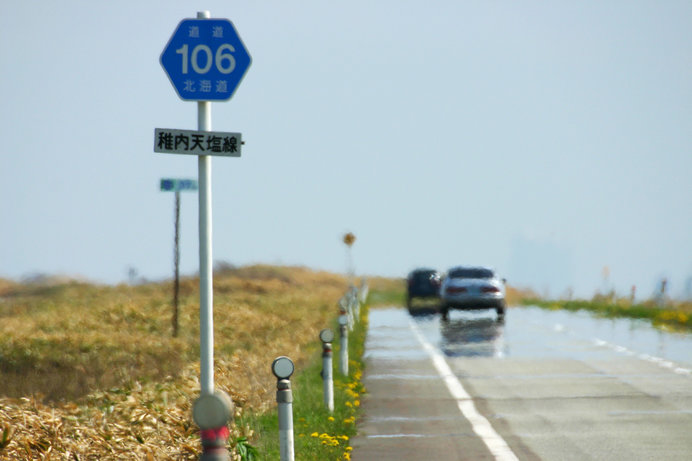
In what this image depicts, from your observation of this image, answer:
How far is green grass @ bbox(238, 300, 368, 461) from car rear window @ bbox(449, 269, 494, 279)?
60.7 feet

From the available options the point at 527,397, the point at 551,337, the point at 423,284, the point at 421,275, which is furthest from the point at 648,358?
the point at 421,275

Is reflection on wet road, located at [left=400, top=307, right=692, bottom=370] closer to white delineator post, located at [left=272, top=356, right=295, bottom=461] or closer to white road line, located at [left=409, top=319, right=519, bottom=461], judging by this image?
white road line, located at [left=409, top=319, right=519, bottom=461]

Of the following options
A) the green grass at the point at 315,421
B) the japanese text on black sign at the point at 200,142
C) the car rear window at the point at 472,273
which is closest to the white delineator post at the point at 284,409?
the green grass at the point at 315,421

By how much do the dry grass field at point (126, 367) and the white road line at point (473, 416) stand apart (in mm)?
2594

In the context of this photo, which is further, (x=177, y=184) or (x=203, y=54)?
(x=177, y=184)

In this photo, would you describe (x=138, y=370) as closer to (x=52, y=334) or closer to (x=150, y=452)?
(x=52, y=334)

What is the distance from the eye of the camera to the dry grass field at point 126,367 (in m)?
9.52

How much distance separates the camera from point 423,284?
47656mm

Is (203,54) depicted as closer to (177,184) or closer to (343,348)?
(343,348)

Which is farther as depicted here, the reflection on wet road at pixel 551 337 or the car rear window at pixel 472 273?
the car rear window at pixel 472 273

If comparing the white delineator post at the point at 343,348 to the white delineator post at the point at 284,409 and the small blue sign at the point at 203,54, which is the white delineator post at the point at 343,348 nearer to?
the white delineator post at the point at 284,409

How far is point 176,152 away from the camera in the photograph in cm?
801

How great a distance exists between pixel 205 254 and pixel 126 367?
12.8 m

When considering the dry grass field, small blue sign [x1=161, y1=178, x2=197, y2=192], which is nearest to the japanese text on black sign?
the dry grass field
